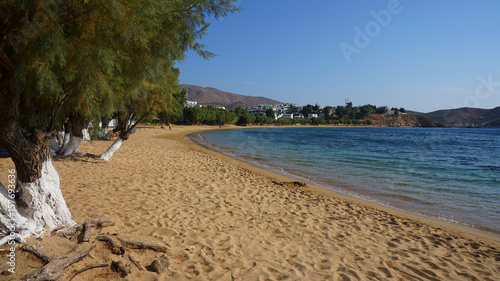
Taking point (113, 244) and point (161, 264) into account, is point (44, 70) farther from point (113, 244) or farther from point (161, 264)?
point (161, 264)

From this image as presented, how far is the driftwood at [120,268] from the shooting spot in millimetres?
3320

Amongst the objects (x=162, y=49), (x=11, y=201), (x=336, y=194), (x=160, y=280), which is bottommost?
(x=336, y=194)

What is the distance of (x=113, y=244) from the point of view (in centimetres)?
371

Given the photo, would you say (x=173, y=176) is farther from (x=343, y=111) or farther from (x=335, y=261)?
(x=343, y=111)

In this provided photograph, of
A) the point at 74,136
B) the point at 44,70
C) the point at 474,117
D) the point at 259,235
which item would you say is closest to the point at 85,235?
the point at 44,70

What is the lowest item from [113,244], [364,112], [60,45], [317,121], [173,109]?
[113,244]

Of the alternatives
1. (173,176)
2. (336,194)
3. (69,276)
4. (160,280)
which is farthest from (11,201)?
(336,194)

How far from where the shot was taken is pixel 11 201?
11.8 ft

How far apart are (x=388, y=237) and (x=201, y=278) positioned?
418 cm

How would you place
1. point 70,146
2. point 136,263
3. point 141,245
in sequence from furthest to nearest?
point 70,146 < point 141,245 < point 136,263

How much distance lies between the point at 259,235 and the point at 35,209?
3.54 meters

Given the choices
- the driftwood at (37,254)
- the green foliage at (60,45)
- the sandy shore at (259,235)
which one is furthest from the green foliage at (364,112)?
the driftwood at (37,254)

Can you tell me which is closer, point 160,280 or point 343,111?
point 160,280

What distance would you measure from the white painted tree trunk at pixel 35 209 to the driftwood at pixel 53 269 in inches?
31.3
